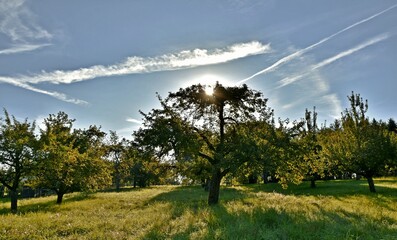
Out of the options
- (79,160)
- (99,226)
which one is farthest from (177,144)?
(79,160)

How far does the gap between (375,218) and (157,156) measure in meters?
13.4

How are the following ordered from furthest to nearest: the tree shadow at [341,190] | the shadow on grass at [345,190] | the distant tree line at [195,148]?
1. the tree shadow at [341,190]
2. the shadow on grass at [345,190]
3. the distant tree line at [195,148]

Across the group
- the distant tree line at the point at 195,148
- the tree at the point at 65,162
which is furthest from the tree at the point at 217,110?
the tree at the point at 65,162

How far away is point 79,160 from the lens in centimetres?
3027

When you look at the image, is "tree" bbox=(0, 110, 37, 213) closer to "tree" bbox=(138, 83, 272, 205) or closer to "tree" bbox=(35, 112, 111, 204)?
"tree" bbox=(35, 112, 111, 204)

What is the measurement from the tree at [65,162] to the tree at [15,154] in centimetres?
86

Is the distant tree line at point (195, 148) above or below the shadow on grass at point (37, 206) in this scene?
above

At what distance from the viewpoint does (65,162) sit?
93.9 ft

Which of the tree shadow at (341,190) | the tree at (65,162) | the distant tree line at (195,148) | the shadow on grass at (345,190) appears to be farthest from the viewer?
the tree shadow at (341,190)

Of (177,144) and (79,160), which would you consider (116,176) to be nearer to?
(79,160)

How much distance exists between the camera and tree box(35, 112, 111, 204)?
24.6 meters

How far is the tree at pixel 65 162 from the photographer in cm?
2464

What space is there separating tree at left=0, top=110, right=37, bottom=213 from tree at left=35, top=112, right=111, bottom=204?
2.82 feet

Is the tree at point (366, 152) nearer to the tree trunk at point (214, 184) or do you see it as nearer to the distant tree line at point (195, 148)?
the distant tree line at point (195, 148)
